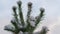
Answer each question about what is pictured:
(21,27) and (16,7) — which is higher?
(16,7)

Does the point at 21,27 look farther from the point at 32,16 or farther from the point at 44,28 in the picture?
the point at 44,28

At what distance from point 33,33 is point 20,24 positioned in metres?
0.94

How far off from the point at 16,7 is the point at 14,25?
0.83 metres

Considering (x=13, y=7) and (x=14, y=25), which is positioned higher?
(x=13, y=7)

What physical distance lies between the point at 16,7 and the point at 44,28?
214 centimetres

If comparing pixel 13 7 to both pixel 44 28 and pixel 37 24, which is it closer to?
pixel 37 24

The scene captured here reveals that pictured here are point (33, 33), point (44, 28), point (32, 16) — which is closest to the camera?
point (44, 28)

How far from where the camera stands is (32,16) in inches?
400

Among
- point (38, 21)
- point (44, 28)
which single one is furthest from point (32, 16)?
point (44, 28)

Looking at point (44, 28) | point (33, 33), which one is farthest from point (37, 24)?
point (44, 28)

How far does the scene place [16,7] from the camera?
10219 millimetres

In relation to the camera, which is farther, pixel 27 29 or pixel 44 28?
pixel 27 29

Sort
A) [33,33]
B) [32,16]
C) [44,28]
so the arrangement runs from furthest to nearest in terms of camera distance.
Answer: [32,16]
[33,33]
[44,28]

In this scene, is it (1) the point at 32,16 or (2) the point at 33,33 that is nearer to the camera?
(2) the point at 33,33
